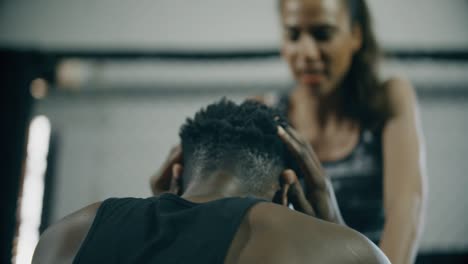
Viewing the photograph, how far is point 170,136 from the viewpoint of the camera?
234cm

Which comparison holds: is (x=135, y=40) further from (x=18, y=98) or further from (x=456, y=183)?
(x=456, y=183)

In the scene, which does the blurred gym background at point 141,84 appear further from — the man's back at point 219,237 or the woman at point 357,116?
the man's back at point 219,237

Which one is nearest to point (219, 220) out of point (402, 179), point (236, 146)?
point (236, 146)

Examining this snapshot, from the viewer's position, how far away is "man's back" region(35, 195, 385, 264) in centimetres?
67

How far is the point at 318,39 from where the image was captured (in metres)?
1.42

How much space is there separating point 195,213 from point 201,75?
1768 mm

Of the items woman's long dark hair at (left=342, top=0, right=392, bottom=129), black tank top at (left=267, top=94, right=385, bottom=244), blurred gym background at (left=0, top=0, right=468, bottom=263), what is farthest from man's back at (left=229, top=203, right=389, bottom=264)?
blurred gym background at (left=0, top=0, right=468, bottom=263)

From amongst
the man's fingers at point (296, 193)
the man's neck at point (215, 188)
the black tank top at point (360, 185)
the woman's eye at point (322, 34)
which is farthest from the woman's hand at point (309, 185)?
the woman's eye at point (322, 34)

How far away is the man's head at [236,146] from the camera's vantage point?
846 mm

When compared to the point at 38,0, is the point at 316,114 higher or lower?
lower

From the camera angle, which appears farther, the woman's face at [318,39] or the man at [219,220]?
the woman's face at [318,39]

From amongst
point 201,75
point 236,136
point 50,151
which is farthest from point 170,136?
point 236,136

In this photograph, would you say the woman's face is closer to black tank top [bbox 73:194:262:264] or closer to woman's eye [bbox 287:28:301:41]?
woman's eye [bbox 287:28:301:41]

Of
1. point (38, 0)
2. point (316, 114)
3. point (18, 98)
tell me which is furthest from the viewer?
point (38, 0)
